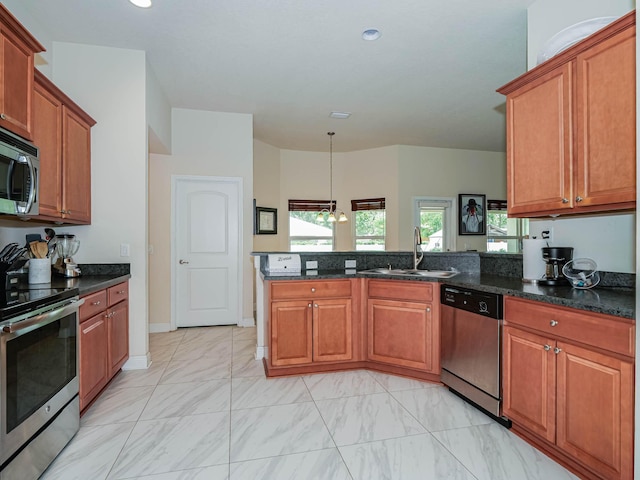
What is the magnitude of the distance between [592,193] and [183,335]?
420cm

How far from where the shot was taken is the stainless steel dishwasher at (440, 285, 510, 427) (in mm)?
2256

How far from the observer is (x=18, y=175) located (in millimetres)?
1995

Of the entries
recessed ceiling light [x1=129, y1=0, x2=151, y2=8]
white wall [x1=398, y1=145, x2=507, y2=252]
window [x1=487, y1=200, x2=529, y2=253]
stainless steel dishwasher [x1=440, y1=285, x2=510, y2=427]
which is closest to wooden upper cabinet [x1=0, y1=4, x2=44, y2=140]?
recessed ceiling light [x1=129, y1=0, x2=151, y2=8]

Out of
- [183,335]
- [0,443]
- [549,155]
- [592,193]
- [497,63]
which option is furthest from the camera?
[183,335]

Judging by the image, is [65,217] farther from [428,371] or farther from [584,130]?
[584,130]

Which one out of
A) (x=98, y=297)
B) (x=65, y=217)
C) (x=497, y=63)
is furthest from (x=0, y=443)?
(x=497, y=63)

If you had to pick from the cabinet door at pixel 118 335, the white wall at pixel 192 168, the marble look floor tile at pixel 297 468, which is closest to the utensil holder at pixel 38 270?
the cabinet door at pixel 118 335

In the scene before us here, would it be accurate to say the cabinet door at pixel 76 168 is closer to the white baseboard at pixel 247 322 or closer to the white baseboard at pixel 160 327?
the white baseboard at pixel 160 327

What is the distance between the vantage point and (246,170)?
4.81 m

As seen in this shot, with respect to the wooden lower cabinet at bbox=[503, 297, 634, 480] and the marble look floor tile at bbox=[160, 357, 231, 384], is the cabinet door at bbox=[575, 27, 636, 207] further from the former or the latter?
the marble look floor tile at bbox=[160, 357, 231, 384]

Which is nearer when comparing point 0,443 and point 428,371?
point 0,443

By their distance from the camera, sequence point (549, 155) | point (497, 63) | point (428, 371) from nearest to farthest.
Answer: point (549, 155)
point (428, 371)
point (497, 63)

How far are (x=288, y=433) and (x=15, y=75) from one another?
2.55 m

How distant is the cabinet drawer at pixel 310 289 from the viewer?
3.03 meters
